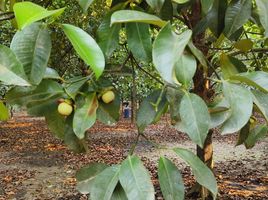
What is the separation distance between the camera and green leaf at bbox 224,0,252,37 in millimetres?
869

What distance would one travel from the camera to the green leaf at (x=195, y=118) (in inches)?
25.4

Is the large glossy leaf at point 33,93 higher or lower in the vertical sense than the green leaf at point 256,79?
lower

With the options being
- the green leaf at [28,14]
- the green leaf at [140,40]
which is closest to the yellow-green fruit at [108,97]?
the green leaf at [140,40]

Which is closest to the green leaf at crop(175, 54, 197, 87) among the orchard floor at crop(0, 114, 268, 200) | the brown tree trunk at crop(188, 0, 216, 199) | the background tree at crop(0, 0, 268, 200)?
the background tree at crop(0, 0, 268, 200)

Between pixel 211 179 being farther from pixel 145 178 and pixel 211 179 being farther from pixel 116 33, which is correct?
pixel 116 33

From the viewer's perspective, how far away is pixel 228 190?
13.2 feet

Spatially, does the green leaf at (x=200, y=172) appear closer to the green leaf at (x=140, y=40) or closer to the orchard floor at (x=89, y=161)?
the green leaf at (x=140, y=40)

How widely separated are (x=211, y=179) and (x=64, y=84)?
0.37 meters

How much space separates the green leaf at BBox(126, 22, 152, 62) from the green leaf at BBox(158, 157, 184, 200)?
21cm

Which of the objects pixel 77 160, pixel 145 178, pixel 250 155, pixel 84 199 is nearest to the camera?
pixel 145 178

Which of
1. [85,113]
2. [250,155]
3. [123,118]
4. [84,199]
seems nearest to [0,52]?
[85,113]

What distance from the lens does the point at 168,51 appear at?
1.94 feet

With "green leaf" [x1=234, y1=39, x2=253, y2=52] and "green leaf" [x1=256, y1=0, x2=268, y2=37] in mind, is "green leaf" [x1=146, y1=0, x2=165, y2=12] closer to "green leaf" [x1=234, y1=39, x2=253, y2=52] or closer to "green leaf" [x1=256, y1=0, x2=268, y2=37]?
"green leaf" [x1=256, y1=0, x2=268, y2=37]

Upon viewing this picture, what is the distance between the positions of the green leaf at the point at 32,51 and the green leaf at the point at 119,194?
0.24 meters
